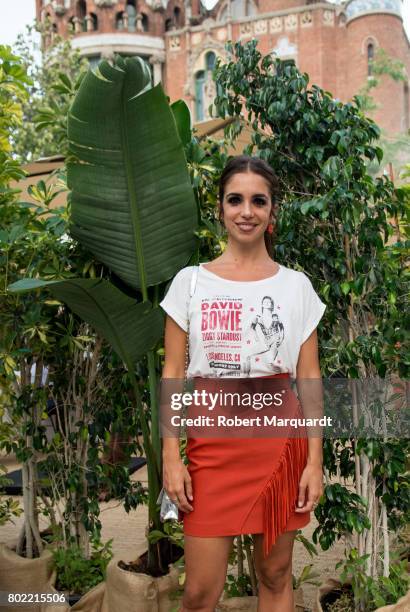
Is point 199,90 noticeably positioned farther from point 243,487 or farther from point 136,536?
point 243,487

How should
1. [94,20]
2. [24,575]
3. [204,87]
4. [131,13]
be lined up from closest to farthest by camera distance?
[24,575]
[204,87]
[94,20]
[131,13]

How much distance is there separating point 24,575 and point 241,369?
183cm

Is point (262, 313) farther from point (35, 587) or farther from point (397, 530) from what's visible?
point (35, 587)

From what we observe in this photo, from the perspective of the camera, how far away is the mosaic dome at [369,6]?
29359 mm

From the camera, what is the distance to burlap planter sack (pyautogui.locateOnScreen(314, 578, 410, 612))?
2514 mm

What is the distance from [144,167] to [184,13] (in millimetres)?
35163

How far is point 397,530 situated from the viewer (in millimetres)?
2893

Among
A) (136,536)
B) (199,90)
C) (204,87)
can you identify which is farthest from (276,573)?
(199,90)

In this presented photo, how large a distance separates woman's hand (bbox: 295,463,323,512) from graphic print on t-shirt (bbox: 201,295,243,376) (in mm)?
389

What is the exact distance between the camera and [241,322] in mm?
1953

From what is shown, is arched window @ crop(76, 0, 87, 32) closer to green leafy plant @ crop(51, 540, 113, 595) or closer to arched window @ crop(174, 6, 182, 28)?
arched window @ crop(174, 6, 182, 28)

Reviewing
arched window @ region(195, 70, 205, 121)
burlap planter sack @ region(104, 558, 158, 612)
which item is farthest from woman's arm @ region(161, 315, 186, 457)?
arched window @ region(195, 70, 205, 121)

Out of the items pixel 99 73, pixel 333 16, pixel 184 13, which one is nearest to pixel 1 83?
pixel 99 73

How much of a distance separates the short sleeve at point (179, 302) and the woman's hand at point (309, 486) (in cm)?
58
